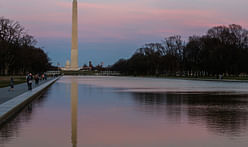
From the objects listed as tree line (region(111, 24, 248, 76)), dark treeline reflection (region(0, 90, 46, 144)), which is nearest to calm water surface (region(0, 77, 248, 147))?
dark treeline reflection (region(0, 90, 46, 144))

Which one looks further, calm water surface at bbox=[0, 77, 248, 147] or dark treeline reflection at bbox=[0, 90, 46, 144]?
dark treeline reflection at bbox=[0, 90, 46, 144]

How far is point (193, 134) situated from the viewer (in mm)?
10273

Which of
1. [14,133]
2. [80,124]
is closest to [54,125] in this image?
[80,124]

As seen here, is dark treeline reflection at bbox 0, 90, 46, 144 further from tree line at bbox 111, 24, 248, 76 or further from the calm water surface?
tree line at bbox 111, 24, 248, 76

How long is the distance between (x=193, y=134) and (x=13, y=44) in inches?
2928

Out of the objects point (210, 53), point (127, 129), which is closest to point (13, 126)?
point (127, 129)

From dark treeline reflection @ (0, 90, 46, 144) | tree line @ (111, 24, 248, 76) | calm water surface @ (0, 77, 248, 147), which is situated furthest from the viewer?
tree line @ (111, 24, 248, 76)

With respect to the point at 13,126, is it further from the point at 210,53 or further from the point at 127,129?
the point at 210,53

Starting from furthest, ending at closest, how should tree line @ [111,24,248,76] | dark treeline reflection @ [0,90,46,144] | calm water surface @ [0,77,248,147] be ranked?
tree line @ [111,24,248,76] → dark treeline reflection @ [0,90,46,144] → calm water surface @ [0,77,248,147]

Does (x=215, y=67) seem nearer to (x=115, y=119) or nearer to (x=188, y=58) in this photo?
(x=188, y=58)

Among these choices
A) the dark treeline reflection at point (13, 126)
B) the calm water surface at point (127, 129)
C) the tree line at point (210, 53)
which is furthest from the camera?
the tree line at point (210, 53)

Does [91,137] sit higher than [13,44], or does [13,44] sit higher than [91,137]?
[13,44]

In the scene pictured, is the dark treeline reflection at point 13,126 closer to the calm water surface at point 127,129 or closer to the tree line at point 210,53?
the calm water surface at point 127,129

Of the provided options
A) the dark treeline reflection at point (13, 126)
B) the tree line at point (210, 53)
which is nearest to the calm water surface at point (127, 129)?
the dark treeline reflection at point (13, 126)
